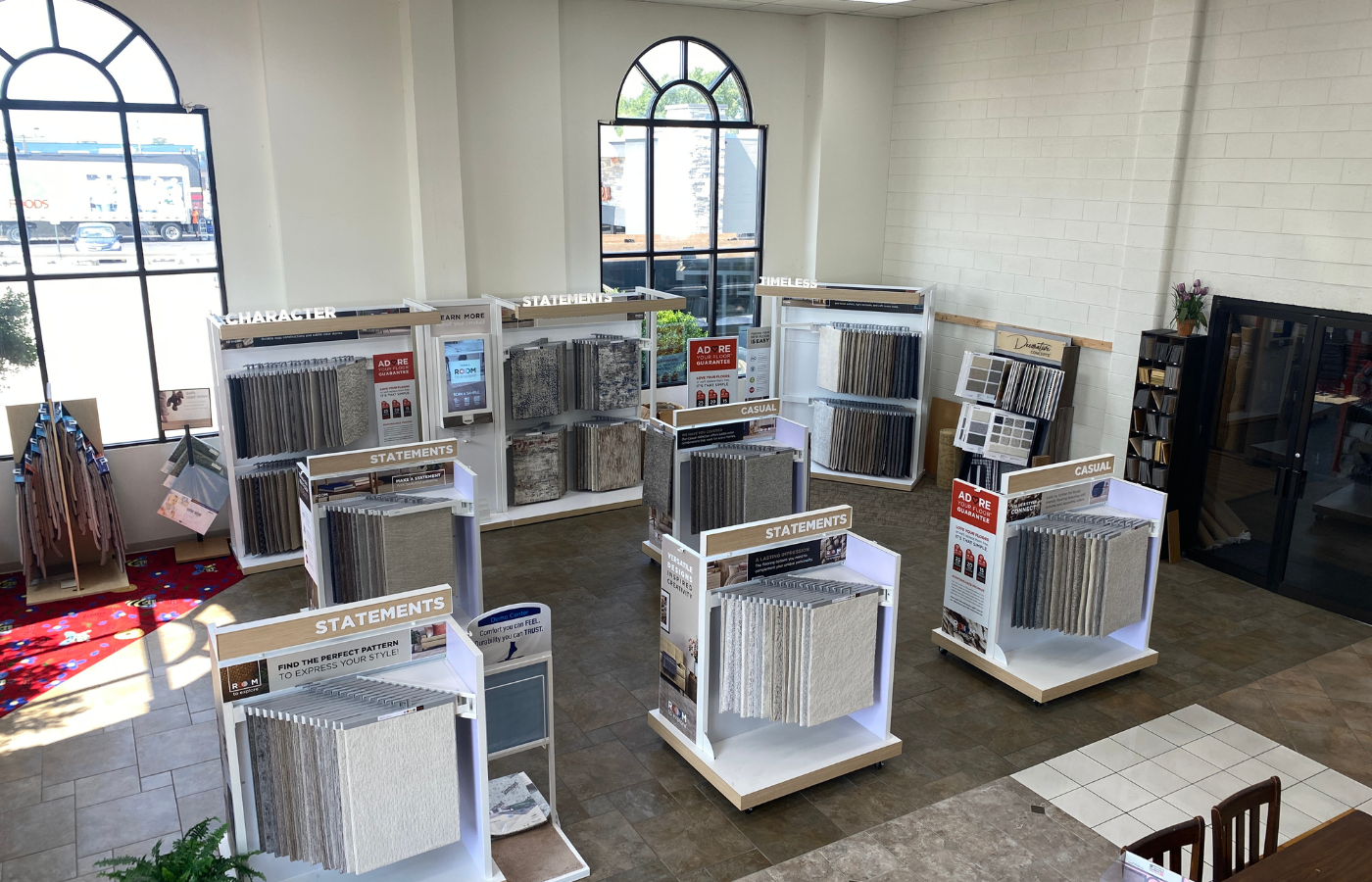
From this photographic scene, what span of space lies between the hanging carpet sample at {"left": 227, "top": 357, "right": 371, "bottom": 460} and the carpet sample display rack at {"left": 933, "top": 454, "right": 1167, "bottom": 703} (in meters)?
4.67

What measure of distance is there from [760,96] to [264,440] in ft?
19.8

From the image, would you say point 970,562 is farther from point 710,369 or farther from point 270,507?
point 270,507

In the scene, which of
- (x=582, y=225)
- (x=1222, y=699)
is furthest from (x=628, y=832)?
(x=582, y=225)

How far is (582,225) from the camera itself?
9633 millimetres

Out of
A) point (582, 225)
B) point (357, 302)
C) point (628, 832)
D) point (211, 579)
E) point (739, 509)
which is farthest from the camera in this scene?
point (582, 225)

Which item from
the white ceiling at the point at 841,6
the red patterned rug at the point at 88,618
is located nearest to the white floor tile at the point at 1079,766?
the red patterned rug at the point at 88,618

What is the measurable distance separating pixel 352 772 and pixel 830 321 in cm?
742

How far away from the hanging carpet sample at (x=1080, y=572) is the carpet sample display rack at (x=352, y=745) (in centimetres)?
348

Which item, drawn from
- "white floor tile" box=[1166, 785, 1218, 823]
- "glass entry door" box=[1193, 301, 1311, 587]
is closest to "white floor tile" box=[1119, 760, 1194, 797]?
"white floor tile" box=[1166, 785, 1218, 823]

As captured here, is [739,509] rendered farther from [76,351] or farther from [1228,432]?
[76,351]

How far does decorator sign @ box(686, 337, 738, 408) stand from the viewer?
883 cm

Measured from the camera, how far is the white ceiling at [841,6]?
30.4ft

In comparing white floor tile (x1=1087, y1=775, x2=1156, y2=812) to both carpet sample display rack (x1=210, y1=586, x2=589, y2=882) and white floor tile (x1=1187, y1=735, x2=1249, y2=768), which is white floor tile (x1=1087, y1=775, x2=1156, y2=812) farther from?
carpet sample display rack (x1=210, y1=586, x2=589, y2=882)

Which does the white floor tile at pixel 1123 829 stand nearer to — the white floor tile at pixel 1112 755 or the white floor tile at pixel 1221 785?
the white floor tile at pixel 1112 755
